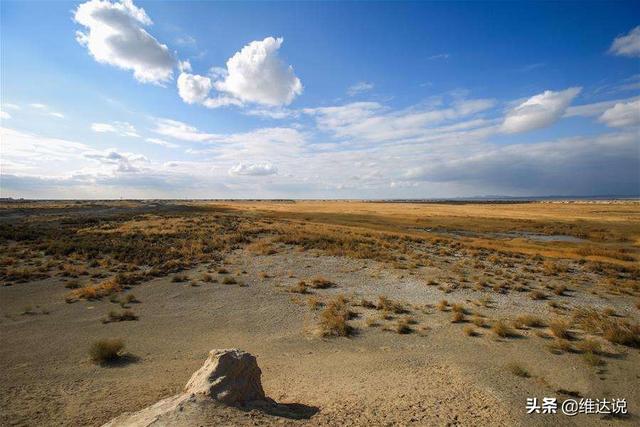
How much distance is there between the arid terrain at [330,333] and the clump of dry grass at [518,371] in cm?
4

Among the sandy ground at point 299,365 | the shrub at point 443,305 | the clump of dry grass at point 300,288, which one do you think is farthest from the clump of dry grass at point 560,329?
the clump of dry grass at point 300,288

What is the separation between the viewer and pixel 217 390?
629cm

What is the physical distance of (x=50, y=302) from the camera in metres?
14.6

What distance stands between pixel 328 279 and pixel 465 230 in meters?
36.5

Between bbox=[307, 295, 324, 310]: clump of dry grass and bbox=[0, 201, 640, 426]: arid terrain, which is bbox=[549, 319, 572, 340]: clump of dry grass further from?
bbox=[307, 295, 324, 310]: clump of dry grass

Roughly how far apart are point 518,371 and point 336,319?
560cm

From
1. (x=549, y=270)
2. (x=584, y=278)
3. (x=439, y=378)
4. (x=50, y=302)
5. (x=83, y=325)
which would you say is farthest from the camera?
(x=549, y=270)

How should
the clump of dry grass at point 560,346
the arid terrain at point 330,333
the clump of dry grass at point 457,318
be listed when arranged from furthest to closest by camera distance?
the clump of dry grass at point 457,318 < the clump of dry grass at point 560,346 < the arid terrain at point 330,333

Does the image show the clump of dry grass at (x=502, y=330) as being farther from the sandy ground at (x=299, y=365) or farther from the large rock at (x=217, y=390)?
the large rock at (x=217, y=390)

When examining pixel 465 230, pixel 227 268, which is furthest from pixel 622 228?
pixel 227 268

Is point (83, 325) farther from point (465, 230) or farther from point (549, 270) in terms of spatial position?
point (465, 230)

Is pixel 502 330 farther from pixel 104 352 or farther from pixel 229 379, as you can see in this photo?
pixel 104 352

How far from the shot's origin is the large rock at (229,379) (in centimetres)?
627

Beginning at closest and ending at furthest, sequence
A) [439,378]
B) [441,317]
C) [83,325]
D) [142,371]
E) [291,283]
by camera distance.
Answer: [439,378] → [142,371] → [83,325] → [441,317] → [291,283]
